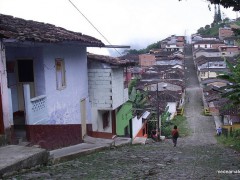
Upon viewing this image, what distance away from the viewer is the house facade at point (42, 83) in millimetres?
9688

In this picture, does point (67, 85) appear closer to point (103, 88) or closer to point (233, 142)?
point (103, 88)

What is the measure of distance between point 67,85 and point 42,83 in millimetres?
2029

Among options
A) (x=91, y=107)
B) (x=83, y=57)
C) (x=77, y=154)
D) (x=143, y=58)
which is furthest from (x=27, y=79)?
(x=143, y=58)

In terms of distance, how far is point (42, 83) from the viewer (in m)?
10.9

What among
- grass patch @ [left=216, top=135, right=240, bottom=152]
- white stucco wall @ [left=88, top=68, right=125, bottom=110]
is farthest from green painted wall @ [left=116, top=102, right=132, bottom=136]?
grass patch @ [left=216, top=135, right=240, bottom=152]

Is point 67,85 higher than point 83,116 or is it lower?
higher

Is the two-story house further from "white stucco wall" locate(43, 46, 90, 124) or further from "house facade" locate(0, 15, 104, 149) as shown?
"house facade" locate(0, 15, 104, 149)

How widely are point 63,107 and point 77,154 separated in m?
2.56

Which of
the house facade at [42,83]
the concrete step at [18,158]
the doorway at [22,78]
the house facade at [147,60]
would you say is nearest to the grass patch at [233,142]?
the house facade at [42,83]

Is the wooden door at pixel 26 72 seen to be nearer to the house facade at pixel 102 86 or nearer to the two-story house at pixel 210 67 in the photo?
the house facade at pixel 102 86

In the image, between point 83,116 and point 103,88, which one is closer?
point 83,116

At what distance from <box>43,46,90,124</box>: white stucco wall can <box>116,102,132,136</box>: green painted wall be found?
11.7ft

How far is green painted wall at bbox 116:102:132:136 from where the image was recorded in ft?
61.4

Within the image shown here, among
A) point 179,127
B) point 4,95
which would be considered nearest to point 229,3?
point 4,95
